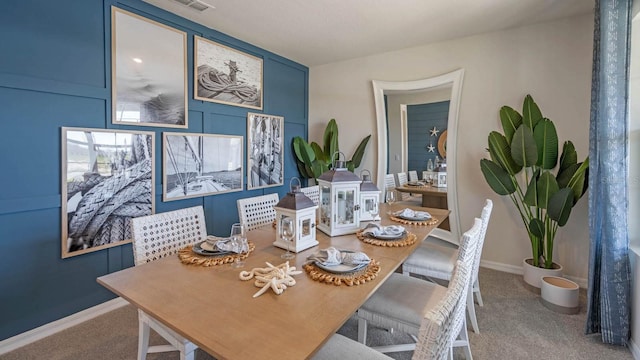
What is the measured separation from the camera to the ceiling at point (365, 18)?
271cm

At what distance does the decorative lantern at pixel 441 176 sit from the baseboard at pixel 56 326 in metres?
3.40

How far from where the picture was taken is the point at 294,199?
158 centimetres

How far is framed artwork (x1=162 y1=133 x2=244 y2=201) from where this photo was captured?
2957 mm

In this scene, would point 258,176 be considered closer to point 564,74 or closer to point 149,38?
point 149,38

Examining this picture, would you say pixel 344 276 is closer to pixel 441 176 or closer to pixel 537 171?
pixel 537 171

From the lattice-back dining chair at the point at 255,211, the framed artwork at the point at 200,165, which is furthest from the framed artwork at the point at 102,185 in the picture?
the lattice-back dining chair at the point at 255,211

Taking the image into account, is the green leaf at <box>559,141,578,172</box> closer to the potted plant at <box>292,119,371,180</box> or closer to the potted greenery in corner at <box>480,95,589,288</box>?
the potted greenery in corner at <box>480,95,589,288</box>

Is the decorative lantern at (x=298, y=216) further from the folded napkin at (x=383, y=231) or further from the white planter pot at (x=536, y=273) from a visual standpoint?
the white planter pot at (x=536, y=273)

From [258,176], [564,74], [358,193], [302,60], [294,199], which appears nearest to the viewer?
[294,199]

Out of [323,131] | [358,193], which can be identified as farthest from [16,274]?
[323,131]

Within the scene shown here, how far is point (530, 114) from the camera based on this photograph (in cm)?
289

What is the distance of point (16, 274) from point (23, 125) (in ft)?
3.47

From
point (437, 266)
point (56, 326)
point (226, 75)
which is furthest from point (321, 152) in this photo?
point (56, 326)

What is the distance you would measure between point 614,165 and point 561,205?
601 mm
